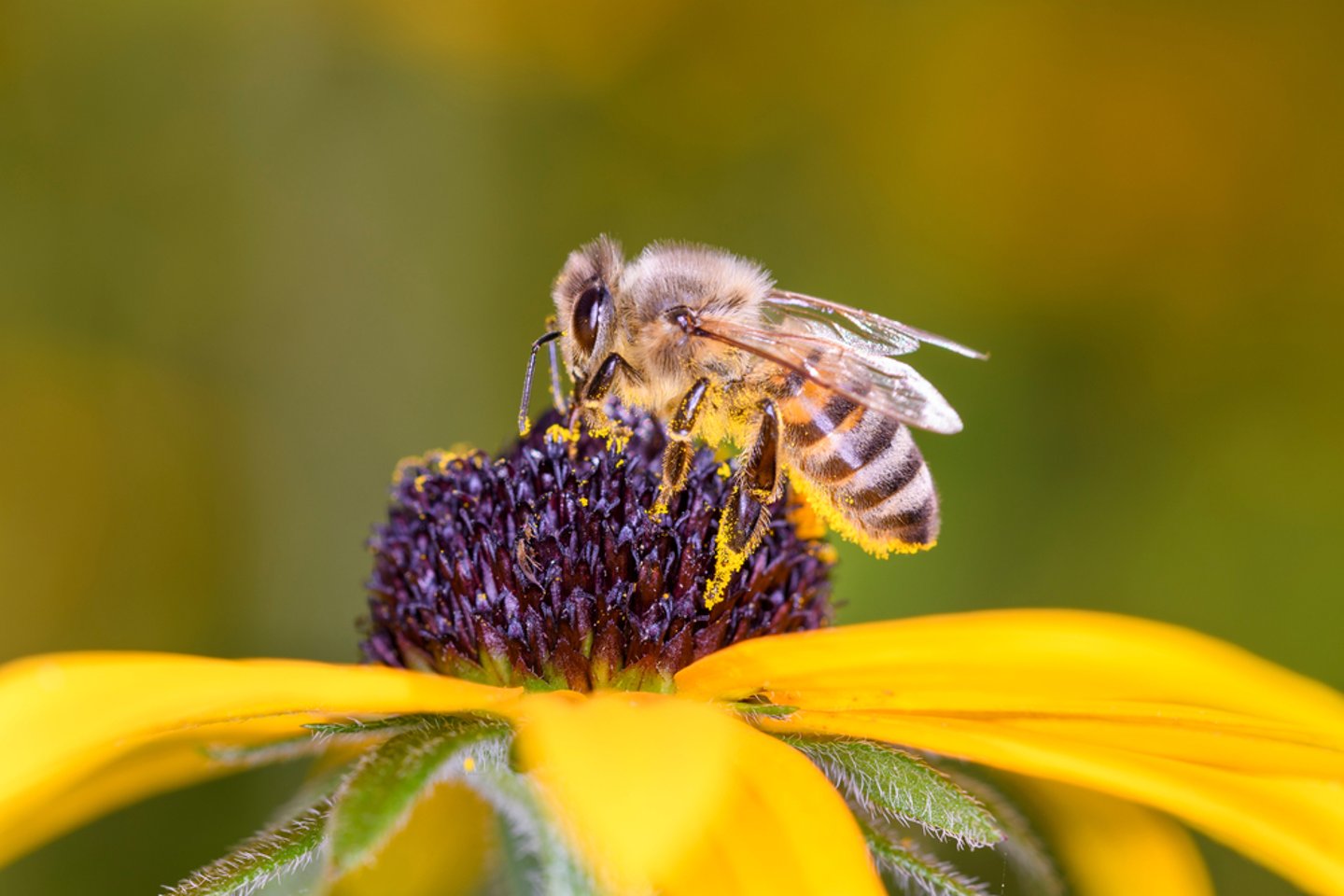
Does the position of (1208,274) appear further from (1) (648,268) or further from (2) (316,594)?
(2) (316,594)

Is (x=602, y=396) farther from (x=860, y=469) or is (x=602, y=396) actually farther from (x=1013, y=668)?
(x=1013, y=668)

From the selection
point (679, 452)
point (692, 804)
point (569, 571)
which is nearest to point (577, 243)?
point (679, 452)

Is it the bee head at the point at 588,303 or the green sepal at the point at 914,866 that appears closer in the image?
the green sepal at the point at 914,866

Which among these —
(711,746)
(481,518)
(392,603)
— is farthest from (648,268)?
(711,746)

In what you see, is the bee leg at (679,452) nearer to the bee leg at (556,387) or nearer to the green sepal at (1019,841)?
the bee leg at (556,387)

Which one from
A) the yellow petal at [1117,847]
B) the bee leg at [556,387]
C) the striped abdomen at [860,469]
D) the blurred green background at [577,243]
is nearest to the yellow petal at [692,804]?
the striped abdomen at [860,469]

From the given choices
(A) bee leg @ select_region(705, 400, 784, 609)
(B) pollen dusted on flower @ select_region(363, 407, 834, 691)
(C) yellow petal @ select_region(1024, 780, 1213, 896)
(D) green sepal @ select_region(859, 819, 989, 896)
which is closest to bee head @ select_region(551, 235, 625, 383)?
(B) pollen dusted on flower @ select_region(363, 407, 834, 691)

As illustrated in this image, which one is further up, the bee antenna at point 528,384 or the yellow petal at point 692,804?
the bee antenna at point 528,384
